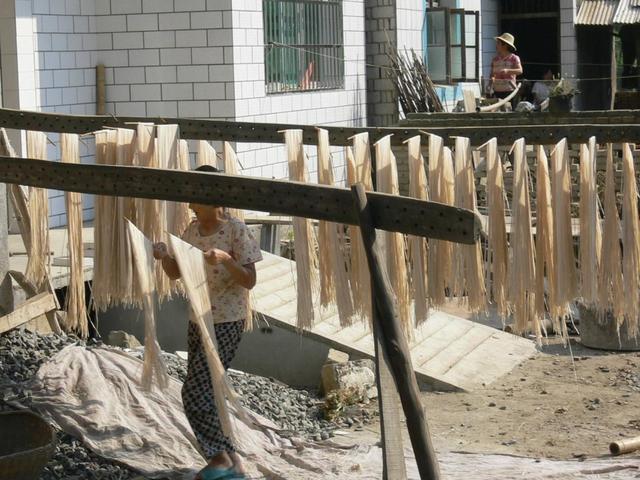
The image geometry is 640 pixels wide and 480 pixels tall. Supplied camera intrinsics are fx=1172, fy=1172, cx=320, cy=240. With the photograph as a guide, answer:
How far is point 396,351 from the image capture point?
3.90m

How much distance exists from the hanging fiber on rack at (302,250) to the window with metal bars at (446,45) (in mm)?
11502

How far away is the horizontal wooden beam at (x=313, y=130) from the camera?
17.5ft

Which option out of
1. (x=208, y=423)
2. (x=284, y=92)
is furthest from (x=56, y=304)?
(x=284, y=92)

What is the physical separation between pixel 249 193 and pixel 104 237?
1.63 meters

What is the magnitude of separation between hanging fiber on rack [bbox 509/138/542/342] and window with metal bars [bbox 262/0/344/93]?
7.56 m

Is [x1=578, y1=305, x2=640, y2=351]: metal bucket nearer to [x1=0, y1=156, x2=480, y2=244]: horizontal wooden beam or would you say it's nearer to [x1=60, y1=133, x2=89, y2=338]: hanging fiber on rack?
[x1=60, y1=133, x2=89, y2=338]: hanging fiber on rack

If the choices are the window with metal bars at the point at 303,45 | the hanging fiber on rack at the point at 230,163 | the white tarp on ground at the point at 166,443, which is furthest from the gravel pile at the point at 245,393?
the window with metal bars at the point at 303,45

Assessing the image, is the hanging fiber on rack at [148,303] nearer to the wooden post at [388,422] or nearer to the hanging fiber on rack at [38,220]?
the wooden post at [388,422]

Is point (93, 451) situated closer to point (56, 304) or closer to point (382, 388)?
point (56, 304)

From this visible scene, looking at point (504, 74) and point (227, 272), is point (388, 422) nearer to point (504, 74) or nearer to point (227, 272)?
point (227, 272)

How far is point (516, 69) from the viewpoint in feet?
54.7

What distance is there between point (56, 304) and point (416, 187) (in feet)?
11.1

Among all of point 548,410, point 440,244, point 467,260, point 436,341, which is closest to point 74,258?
point 440,244

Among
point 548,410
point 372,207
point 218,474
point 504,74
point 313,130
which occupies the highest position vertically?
point 504,74
